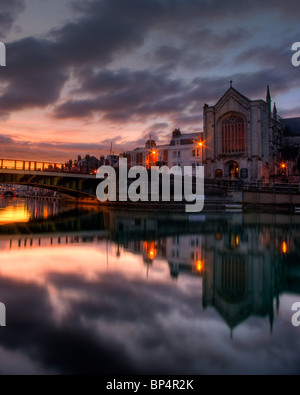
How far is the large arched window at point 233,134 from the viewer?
73812 mm

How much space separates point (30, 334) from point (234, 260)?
10.0m

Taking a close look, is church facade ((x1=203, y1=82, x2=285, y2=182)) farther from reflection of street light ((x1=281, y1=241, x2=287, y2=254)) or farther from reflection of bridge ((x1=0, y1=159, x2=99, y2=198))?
reflection of street light ((x1=281, y1=241, x2=287, y2=254))

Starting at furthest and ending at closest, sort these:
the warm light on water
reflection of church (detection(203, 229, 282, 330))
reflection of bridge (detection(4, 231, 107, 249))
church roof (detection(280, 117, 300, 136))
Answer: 1. church roof (detection(280, 117, 300, 136))
2. the warm light on water
3. reflection of bridge (detection(4, 231, 107, 249))
4. reflection of church (detection(203, 229, 282, 330))

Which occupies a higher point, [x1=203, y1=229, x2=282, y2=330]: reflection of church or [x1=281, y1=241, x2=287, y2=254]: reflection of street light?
[x1=281, y1=241, x2=287, y2=254]: reflection of street light

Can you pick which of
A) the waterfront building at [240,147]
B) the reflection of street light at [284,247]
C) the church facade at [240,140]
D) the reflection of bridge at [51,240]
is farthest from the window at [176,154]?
the reflection of street light at [284,247]

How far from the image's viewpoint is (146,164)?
91.6 m

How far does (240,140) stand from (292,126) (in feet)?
92.6

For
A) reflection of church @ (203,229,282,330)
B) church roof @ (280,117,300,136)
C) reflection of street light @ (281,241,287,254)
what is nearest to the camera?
reflection of church @ (203,229,282,330)

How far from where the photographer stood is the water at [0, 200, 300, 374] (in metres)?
5.65

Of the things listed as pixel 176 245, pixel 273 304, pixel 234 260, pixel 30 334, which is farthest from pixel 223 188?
pixel 30 334

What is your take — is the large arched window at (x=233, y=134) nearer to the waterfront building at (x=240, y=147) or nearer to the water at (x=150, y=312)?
the waterfront building at (x=240, y=147)

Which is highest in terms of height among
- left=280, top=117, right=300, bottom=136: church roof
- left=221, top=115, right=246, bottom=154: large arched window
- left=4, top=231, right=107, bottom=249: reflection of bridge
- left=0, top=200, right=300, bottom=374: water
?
left=280, top=117, right=300, bottom=136: church roof

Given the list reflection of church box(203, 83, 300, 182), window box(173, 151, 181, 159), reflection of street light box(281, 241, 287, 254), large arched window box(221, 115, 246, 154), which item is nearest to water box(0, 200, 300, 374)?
reflection of street light box(281, 241, 287, 254)
